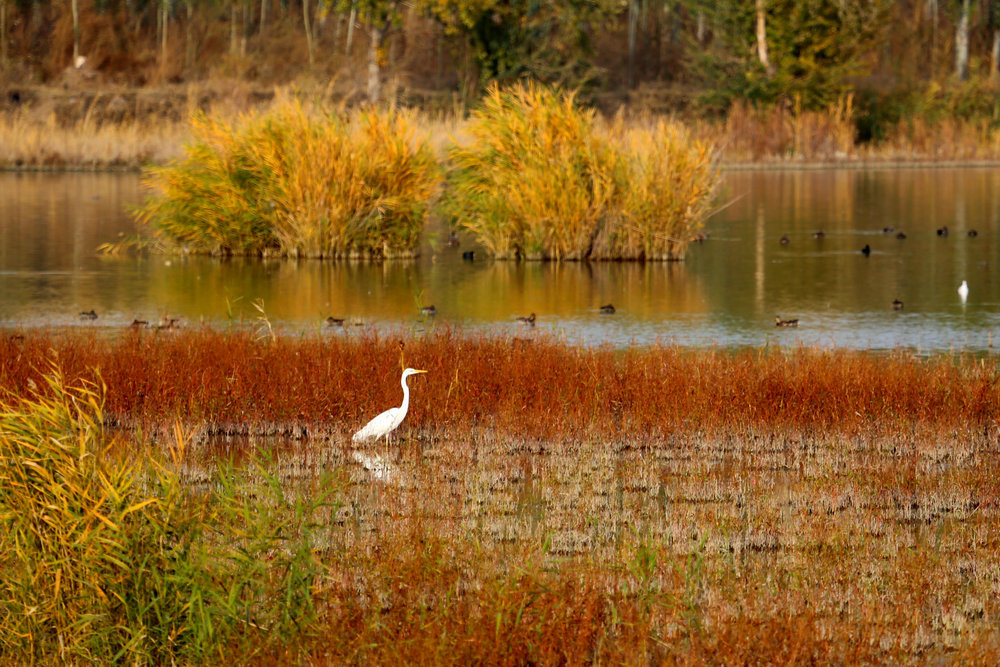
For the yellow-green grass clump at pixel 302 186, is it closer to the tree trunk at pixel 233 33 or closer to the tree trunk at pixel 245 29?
the tree trunk at pixel 233 33

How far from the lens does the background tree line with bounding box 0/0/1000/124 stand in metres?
48.1

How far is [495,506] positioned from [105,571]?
9.38ft

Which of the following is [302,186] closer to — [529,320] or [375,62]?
[529,320]

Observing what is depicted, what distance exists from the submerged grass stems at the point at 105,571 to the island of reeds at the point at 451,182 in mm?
14138

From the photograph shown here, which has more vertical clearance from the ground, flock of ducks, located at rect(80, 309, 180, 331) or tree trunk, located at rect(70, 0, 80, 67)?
tree trunk, located at rect(70, 0, 80, 67)

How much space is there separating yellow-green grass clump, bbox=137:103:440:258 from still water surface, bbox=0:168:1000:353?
42cm

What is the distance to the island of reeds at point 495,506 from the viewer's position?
5.19 metres

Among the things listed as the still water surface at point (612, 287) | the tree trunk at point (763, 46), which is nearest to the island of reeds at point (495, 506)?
the still water surface at point (612, 287)

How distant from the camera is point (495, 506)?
25.2 ft

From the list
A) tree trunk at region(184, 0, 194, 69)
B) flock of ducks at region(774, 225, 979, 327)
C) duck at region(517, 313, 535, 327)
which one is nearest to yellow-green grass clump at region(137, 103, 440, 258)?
duck at region(517, 313, 535, 327)

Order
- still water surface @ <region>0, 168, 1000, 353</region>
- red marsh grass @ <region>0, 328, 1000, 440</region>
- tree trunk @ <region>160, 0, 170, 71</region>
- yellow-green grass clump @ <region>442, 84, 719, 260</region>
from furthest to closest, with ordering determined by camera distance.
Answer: tree trunk @ <region>160, 0, 170, 71</region> < yellow-green grass clump @ <region>442, 84, 719, 260</region> < still water surface @ <region>0, 168, 1000, 353</region> < red marsh grass @ <region>0, 328, 1000, 440</region>

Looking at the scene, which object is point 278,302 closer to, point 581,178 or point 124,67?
point 581,178

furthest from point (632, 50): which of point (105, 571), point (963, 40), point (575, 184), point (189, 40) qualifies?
point (105, 571)

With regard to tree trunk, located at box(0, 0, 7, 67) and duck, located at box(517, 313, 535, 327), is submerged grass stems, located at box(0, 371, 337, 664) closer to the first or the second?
duck, located at box(517, 313, 535, 327)
